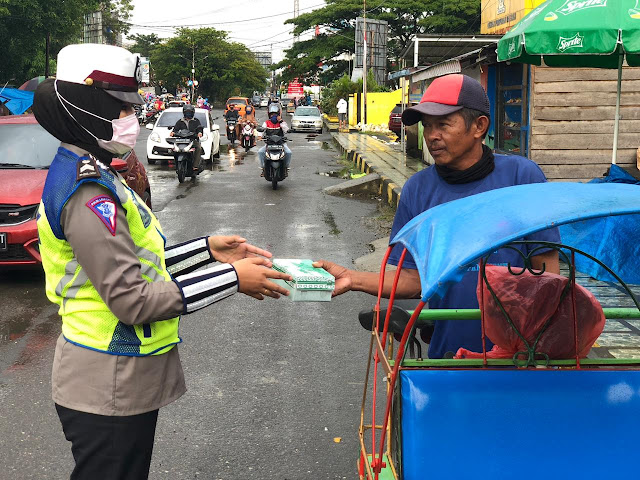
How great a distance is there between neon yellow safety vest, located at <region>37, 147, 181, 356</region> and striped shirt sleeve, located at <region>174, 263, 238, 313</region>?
0.13 meters

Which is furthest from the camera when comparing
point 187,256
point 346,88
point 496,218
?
point 346,88

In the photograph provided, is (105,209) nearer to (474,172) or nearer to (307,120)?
(474,172)

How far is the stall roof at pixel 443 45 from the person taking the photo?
1484 cm

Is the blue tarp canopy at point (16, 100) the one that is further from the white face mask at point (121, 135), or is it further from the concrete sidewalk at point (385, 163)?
the white face mask at point (121, 135)

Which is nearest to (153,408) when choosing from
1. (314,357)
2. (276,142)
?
(314,357)

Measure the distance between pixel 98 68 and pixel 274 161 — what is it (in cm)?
1275

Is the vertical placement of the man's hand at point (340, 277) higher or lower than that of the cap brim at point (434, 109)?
lower

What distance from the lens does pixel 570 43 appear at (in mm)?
6535

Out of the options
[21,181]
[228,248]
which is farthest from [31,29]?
[228,248]

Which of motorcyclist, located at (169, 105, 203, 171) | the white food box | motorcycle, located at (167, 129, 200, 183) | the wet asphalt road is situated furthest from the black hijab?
motorcyclist, located at (169, 105, 203, 171)

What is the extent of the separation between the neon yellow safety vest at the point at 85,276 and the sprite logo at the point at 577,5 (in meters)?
5.66

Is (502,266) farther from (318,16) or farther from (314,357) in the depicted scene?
(318,16)

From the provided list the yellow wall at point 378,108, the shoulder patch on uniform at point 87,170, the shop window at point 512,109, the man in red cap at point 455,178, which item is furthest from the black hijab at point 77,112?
the yellow wall at point 378,108

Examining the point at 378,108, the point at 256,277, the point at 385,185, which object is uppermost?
the point at 378,108
